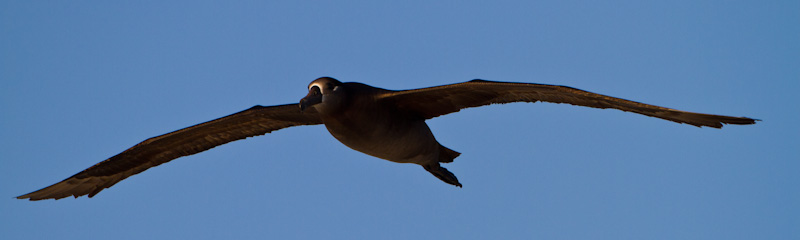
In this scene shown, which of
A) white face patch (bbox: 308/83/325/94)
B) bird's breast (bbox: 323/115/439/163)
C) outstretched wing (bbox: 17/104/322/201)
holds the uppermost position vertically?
outstretched wing (bbox: 17/104/322/201)

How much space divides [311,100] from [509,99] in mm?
2449

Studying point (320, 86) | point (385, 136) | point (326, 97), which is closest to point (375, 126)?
point (385, 136)

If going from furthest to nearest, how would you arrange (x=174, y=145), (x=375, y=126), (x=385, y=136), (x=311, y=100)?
(x=174, y=145), (x=385, y=136), (x=375, y=126), (x=311, y=100)

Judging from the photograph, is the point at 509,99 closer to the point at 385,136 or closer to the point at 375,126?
the point at 385,136

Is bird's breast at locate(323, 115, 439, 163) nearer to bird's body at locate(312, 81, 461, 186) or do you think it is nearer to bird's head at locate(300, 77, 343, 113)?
bird's body at locate(312, 81, 461, 186)

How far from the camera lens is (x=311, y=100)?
11.7 meters

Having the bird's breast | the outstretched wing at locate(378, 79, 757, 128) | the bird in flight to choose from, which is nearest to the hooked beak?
the bird in flight

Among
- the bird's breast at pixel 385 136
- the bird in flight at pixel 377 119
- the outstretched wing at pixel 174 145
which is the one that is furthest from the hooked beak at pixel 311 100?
Answer: the outstretched wing at pixel 174 145

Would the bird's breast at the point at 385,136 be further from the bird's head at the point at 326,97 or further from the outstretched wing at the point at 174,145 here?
the outstretched wing at the point at 174,145

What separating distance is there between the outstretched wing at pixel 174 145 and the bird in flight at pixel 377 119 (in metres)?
0.01

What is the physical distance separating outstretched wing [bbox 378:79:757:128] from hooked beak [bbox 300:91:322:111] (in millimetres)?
830

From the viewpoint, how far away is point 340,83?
1189 centimetres

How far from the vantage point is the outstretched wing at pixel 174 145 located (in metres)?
14.0

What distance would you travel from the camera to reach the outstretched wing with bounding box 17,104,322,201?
550 inches
